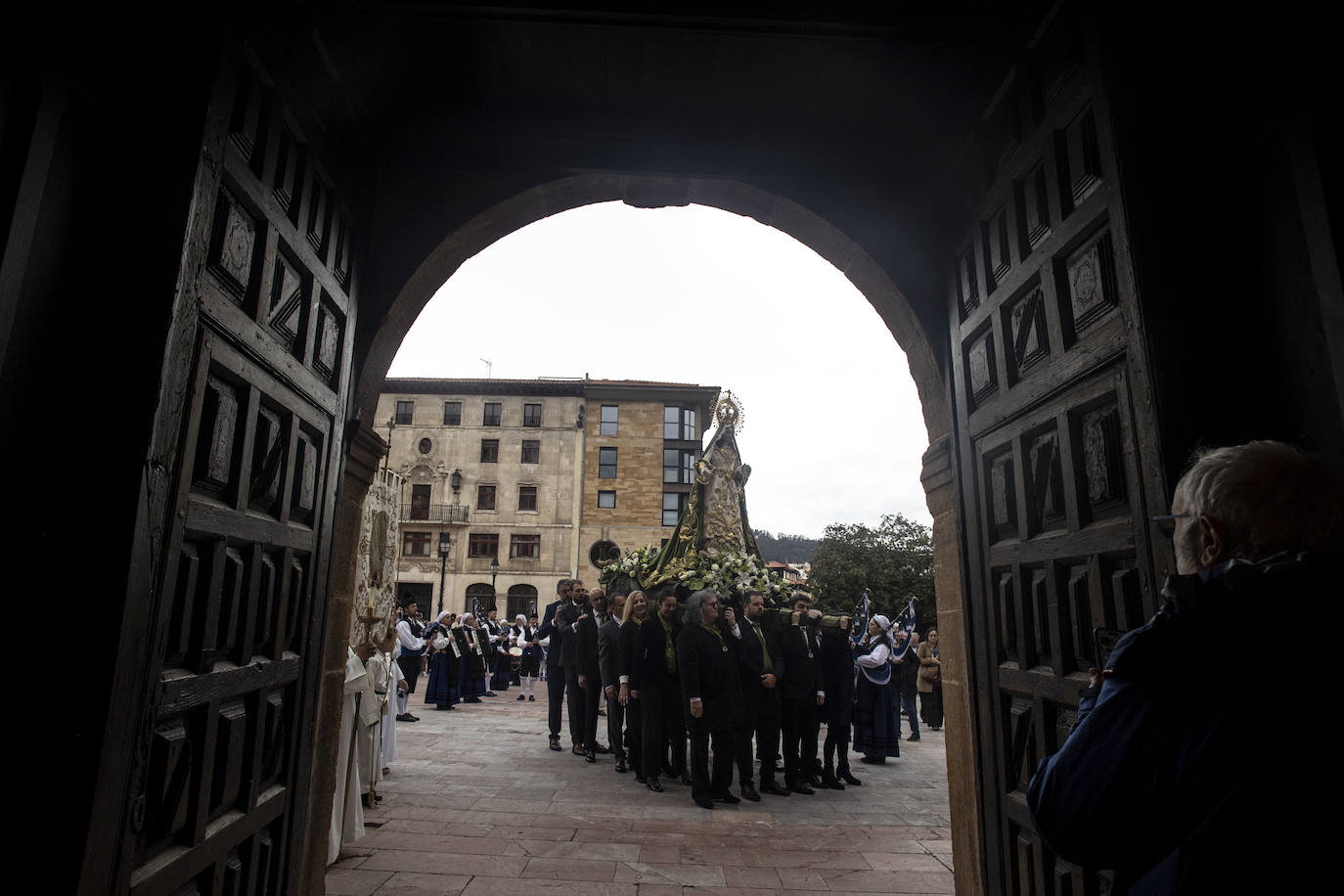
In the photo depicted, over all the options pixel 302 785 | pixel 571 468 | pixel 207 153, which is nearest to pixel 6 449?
pixel 207 153

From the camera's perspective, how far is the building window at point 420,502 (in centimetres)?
4078

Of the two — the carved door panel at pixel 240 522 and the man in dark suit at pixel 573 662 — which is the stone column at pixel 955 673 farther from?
the man in dark suit at pixel 573 662

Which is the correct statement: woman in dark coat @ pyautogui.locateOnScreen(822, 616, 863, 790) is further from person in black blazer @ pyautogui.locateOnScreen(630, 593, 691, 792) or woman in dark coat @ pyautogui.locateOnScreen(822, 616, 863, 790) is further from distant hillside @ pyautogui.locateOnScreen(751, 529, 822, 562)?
distant hillside @ pyautogui.locateOnScreen(751, 529, 822, 562)

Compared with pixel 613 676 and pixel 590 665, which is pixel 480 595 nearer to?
pixel 590 665

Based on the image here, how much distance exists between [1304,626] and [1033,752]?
1.93 m

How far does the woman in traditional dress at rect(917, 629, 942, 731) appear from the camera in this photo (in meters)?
A: 14.1

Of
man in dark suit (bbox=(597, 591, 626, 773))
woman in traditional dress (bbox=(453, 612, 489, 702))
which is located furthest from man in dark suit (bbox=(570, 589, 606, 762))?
woman in traditional dress (bbox=(453, 612, 489, 702))

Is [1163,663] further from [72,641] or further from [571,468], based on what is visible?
[571,468]

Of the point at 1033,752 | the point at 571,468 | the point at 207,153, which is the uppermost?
the point at 571,468

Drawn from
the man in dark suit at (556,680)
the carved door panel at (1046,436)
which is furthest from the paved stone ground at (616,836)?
the carved door panel at (1046,436)

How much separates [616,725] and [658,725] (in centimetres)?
132

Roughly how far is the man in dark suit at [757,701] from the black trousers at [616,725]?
1692mm

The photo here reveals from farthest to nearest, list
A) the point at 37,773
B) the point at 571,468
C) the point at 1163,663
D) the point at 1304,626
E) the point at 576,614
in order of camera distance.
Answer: the point at 571,468 < the point at 576,614 < the point at 37,773 < the point at 1163,663 < the point at 1304,626

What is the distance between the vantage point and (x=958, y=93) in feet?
11.6
